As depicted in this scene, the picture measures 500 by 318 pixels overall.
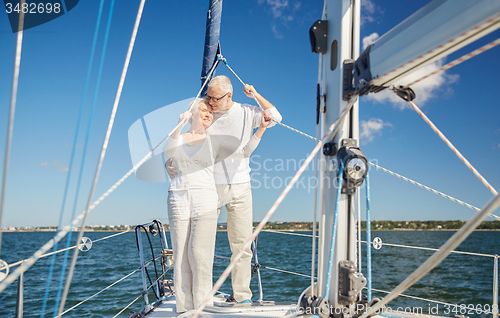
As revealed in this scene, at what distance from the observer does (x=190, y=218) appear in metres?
1.71

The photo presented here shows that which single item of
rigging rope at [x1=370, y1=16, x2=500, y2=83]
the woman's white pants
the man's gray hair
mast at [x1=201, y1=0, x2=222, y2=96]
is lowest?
the woman's white pants

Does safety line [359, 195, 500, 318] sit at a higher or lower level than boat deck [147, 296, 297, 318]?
higher

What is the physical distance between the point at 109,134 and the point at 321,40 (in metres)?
1.00

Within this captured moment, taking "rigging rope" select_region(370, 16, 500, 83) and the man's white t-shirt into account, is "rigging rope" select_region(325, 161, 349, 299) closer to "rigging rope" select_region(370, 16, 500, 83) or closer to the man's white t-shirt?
"rigging rope" select_region(370, 16, 500, 83)

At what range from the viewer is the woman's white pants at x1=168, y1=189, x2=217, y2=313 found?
1.68 metres

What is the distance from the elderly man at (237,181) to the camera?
6.63ft

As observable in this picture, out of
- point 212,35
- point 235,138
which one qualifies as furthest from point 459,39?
point 212,35

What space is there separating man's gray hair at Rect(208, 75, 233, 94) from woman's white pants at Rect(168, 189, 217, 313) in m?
0.69

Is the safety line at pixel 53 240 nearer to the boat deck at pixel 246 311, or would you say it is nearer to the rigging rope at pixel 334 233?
the boat deck at pixel 246 311

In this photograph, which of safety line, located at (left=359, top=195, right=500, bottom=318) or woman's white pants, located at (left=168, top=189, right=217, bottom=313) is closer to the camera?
safety line, located at (left=359, top=195, right=500, bottom=318)

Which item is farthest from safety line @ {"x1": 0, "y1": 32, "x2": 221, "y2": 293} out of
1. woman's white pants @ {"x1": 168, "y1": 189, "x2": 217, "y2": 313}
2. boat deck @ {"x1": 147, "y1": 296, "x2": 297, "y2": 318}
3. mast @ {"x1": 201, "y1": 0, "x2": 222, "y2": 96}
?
mast @ {"x1": 201, "y1": 0, "x2": 222, "y2": 96}

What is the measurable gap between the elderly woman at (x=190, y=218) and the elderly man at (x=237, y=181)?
31 cm

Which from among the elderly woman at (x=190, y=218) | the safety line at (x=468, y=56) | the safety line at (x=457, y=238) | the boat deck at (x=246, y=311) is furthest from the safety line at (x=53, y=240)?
the safety line at (x=468, y=56)

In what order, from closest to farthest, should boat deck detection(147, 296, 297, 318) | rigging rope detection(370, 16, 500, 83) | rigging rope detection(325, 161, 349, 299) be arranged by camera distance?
1. rigging rope detection(370, 16, 500, 83)
2. rigging rope detection(325, 161, 349, 299)
3. boat deck detection(147, 296, 297, 318)
